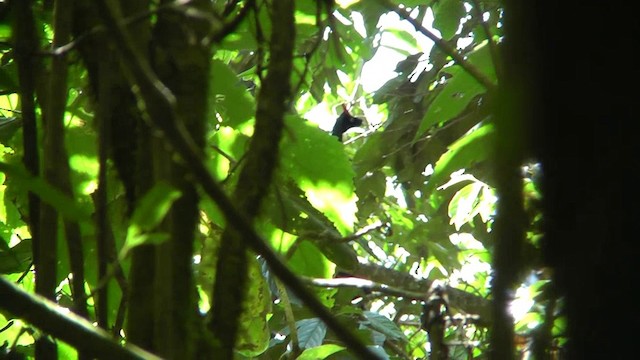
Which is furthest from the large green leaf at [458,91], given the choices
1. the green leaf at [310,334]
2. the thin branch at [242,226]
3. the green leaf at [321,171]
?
A: the green leaf at [310,334]

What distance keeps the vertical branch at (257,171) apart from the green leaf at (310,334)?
1019mm

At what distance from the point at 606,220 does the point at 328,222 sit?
19.0 inches

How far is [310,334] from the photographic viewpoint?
1617 mm

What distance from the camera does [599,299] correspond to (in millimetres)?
309

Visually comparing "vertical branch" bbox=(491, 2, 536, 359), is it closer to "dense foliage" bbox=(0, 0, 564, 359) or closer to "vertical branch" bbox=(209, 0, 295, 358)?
"dense foliage" bbox=(0, 0, 564, 359)

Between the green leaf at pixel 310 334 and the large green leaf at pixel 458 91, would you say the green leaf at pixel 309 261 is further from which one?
the green leaf at pixel 310 334

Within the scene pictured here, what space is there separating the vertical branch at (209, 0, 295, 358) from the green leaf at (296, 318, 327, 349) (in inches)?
40.1

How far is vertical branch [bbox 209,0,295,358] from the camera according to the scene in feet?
1.84

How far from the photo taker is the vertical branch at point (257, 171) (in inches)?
22.1

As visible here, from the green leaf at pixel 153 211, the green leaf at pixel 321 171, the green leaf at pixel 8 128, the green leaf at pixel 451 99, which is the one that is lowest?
the green leaf at pixel 153 211

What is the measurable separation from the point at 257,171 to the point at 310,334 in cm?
107

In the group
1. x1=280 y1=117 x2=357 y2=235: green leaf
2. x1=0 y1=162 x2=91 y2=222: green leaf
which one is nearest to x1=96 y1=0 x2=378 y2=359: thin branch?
x1=0 y1=162 x2=91 y2=222: green leaf

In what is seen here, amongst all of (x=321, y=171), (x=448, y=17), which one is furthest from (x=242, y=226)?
(x=448, y=17)

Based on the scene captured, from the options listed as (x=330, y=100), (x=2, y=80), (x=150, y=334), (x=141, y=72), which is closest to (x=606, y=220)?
(x=141, y=72)
